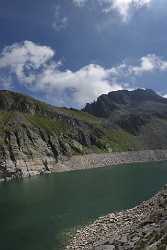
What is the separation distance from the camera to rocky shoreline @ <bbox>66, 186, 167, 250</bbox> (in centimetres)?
3278

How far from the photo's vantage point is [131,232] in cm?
4088

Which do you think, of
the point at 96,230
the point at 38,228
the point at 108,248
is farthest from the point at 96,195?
the point at 108,248

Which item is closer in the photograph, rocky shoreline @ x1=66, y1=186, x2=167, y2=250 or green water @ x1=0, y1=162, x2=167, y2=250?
rocky shoreline @ x1=66, y1=186, x2=167, y2=250

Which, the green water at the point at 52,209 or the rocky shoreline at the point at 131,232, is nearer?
the rocky shoreline at the point at 131,232

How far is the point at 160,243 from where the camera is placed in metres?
29.3

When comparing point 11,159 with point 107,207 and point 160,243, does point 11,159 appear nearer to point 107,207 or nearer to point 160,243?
point 107,207

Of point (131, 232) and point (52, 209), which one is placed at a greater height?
point (131, 232)

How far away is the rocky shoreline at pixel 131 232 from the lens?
1291 inches

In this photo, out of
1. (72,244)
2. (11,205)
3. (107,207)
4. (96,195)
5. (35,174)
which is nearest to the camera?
(72,244)

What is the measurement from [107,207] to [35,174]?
111416 mm

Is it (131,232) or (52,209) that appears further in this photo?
(52,209)

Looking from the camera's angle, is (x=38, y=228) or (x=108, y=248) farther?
(x=38, y=228)

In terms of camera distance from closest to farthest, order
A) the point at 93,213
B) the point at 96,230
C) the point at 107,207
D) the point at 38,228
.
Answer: the point at 96,230 < the point at 38,228 < the point at 93,213 < the point at 107,207

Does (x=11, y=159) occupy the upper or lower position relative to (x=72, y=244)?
upper
